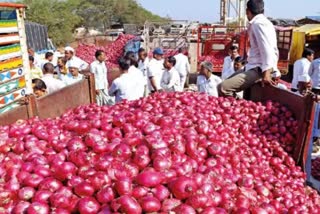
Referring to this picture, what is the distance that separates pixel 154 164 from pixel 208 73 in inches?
146

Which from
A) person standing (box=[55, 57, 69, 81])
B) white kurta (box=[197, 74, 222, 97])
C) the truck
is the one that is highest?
the truck

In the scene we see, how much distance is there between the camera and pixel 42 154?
7.56ft

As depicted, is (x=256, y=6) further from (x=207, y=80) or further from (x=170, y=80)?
(x=170, y=80)

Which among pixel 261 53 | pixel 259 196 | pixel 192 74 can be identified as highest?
pixel 261 53

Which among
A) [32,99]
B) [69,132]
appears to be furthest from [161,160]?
[32,99]

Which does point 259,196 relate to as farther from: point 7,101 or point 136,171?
point 7,101

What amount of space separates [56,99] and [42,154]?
1.66m

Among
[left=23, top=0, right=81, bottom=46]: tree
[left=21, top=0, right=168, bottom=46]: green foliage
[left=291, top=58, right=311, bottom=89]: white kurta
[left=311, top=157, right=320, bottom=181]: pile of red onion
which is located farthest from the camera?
[left=21, top=0, right=168, bottom=46]: green foliage

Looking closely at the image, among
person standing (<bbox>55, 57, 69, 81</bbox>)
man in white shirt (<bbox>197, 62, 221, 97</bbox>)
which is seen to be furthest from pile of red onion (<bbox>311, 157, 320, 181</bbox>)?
person standing (<bbox>55, 57, 69, 81</bbox>)

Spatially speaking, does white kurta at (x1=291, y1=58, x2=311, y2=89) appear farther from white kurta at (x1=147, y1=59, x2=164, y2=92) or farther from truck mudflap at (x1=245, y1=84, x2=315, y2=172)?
truck mudflap at (x1=245, y1=84, x2=315, y2=172)

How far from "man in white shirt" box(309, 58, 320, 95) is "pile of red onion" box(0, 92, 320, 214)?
3.73 metres

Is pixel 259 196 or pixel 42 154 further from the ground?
pixel 42 154

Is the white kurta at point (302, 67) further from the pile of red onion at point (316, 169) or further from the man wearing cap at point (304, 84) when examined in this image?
the pile of red onion at point (316, 169)

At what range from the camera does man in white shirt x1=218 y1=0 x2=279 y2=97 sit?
3760mm
